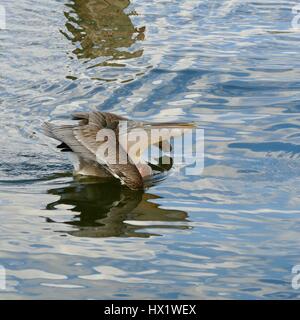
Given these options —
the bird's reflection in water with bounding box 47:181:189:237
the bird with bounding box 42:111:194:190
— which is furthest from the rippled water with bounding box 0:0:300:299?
the bird with bounding box 42:111:194:190

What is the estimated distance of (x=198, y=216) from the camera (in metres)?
8.41

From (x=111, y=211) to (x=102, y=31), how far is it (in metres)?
5.84

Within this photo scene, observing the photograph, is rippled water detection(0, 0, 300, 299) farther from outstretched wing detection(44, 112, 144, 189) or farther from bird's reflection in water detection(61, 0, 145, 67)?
outstretched wing detection(44, 112, 144, 189)

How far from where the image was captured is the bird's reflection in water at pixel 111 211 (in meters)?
8.19

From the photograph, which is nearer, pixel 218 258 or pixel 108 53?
pixel 218 258

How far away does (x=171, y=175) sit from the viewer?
31.2 ft

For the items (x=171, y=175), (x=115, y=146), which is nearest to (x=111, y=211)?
(x=115, y=146)

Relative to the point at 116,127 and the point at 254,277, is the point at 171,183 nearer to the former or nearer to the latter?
the point at 116,127

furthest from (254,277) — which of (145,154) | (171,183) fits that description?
(145,154)

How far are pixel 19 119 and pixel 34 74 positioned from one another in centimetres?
162

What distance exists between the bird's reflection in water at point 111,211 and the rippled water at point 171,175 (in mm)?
18

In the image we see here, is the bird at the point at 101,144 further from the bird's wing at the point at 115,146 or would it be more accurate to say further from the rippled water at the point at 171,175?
the rippled water at the point at 171,175

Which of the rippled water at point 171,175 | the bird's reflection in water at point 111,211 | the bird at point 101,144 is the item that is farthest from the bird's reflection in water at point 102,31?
the bird's reflection in water at point 111,211

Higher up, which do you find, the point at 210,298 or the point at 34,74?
the point at 34,74
